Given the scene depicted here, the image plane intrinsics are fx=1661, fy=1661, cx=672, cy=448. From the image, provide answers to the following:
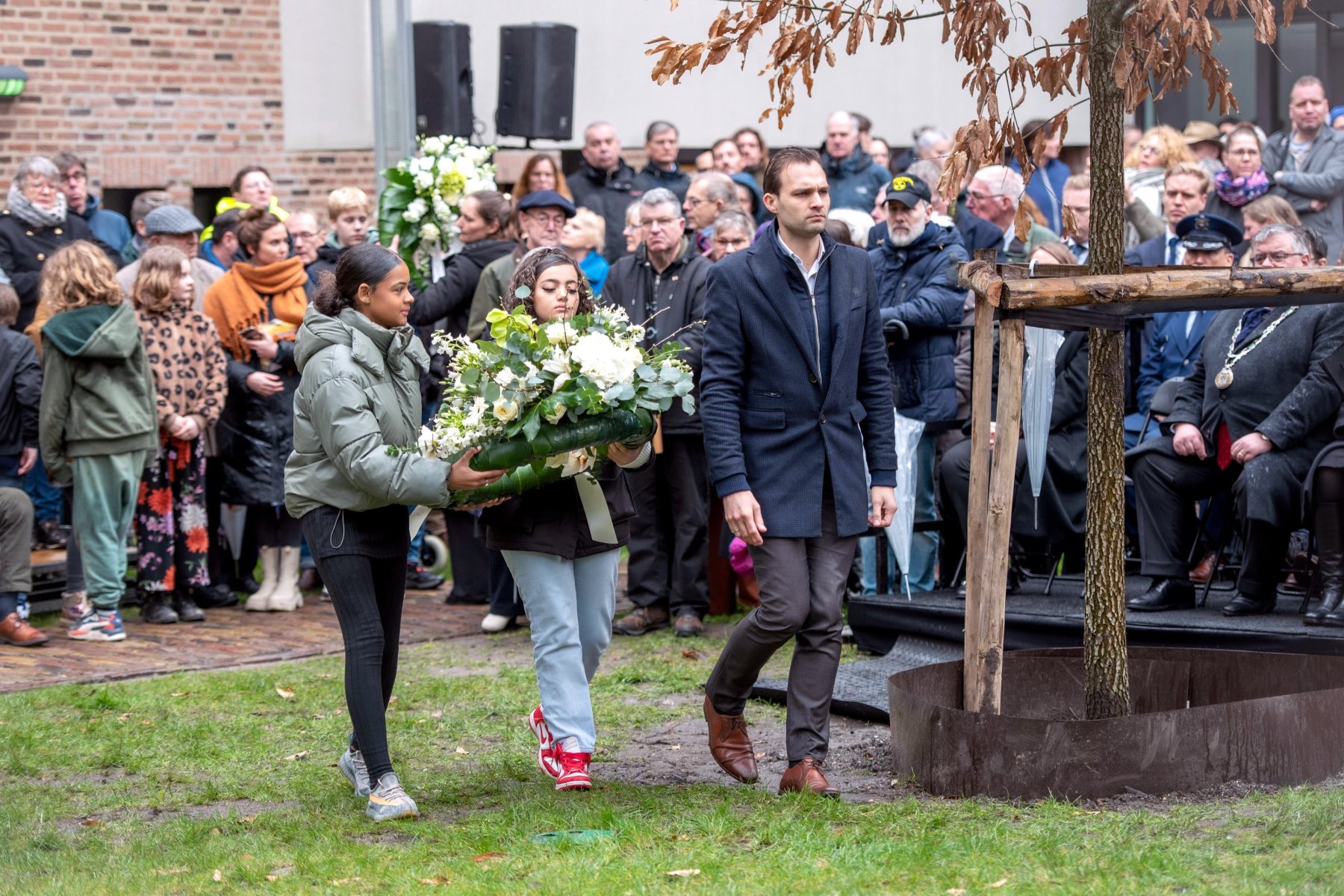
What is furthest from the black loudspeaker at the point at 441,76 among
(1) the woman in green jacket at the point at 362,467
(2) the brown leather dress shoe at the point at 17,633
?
(1) the woman in green jacket at the point at 362,467

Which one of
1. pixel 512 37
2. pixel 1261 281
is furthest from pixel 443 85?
pixel 1261 281

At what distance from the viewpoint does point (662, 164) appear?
1369cm

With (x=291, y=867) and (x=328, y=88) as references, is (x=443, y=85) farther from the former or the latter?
(x=291, y=867)

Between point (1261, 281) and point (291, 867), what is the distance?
3.73m

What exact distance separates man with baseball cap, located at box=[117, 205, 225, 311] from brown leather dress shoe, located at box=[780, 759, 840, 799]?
643cm

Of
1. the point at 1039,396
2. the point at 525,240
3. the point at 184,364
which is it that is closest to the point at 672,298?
the point at 525,240

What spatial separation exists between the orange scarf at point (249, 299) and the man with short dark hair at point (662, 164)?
11.9ft

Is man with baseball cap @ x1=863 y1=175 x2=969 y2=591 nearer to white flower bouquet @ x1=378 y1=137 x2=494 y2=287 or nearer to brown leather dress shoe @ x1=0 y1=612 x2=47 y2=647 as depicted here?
white flower bouquet @ x1=378 y1=137 x2=494 y2=287

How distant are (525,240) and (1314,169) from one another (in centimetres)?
587

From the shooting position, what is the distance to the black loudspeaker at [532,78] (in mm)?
14656

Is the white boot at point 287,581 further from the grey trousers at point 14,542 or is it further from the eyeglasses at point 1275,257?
the eyeglasses at point 1275,257

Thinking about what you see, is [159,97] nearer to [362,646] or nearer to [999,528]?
[362,646]

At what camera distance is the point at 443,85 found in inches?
521

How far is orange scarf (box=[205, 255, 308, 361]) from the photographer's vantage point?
34.5ft
